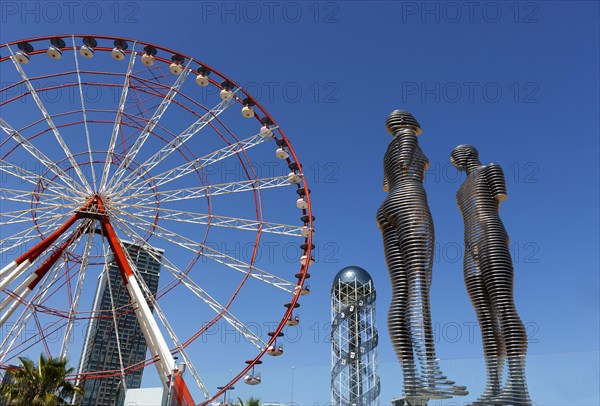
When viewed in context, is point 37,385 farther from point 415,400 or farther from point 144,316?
point 415,400

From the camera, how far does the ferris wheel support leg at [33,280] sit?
952 inches

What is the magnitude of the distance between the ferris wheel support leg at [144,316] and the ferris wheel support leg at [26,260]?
6.49 ft

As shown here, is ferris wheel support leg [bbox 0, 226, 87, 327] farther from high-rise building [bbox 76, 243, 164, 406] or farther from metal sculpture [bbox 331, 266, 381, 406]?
metal sculpture [bbox 331, 266, 381, 406]

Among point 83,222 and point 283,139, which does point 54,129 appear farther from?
point 283,139

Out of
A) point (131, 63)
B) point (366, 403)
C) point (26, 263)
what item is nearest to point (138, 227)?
point (26, 263)

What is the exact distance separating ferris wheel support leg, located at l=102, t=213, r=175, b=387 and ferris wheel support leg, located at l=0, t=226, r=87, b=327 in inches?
63.8

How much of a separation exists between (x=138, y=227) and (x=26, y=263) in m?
5.33

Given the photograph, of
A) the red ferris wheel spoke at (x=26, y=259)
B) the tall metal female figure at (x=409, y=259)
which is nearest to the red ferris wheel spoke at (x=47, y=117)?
the red ferris wheel spoke at (x=26, y=259)

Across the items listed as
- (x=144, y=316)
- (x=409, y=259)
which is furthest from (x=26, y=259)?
(x=409, y=259)

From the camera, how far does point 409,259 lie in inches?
1282

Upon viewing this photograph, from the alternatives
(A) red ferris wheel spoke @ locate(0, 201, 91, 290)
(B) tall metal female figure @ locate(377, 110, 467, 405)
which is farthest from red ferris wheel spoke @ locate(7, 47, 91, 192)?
(B) tall metal female figure @ locate(377, 110, 467, 405)

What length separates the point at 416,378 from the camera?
30.2 metres

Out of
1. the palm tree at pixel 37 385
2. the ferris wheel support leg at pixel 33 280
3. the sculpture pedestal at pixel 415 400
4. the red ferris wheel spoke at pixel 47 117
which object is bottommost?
the palm tree at pixel 37 385

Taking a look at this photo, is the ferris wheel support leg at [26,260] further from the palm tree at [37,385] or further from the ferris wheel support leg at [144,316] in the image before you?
the palm tree at [37,385]
